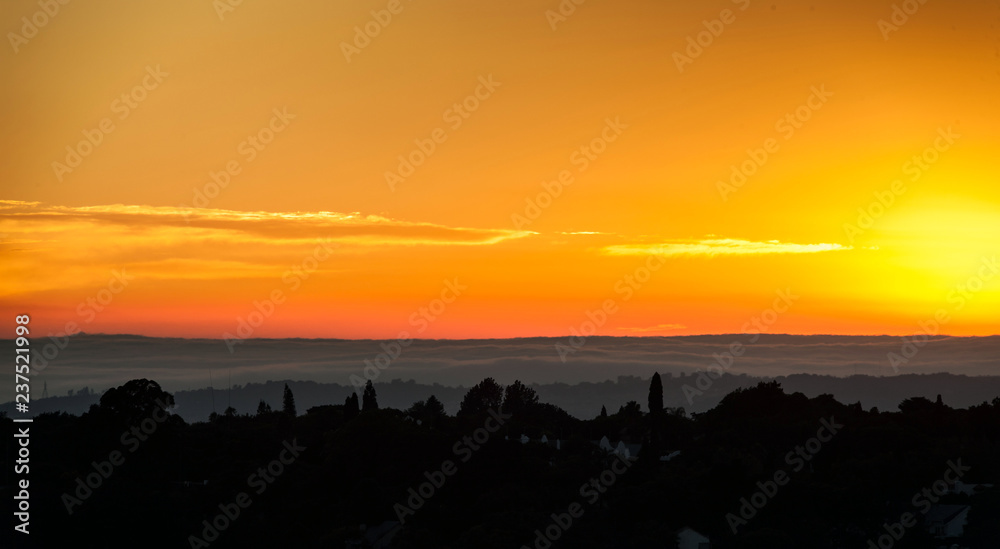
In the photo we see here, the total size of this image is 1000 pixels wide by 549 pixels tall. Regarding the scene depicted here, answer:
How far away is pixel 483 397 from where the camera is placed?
614ft

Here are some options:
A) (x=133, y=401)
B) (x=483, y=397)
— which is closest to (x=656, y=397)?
(x=133, y=401)

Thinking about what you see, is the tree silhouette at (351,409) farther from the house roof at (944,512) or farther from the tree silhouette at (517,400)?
the house roof at (944,512)

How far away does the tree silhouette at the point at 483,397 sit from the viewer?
17800 centimetres

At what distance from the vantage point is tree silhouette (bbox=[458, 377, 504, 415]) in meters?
178

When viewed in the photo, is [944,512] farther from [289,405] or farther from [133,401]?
[289,405]

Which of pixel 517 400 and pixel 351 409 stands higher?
pixel 517 400

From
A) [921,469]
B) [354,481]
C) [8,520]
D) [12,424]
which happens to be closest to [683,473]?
[921,469]

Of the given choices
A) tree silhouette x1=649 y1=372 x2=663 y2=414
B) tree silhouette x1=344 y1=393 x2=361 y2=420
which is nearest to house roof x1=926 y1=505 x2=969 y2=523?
tree silhouette x1=649 y1=372 x2=663 y2=414

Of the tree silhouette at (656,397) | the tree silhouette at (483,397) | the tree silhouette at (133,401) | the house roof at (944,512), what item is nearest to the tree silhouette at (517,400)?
the tree silhouette at (483,397)

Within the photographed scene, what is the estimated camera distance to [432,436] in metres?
96.9

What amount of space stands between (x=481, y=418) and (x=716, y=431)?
2438 centimetres

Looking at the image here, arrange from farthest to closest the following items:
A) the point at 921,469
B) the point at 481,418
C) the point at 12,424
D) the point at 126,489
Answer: the point at 481,418 → the point at 12,424 → the point at 921,469 → the point at 126,489

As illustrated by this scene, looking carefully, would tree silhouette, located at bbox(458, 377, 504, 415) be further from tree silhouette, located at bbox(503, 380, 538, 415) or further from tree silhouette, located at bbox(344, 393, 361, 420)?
tree silhouette, located at bbox(344, 393, 361, 420)

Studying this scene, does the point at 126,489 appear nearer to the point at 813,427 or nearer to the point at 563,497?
the point at 563,497
